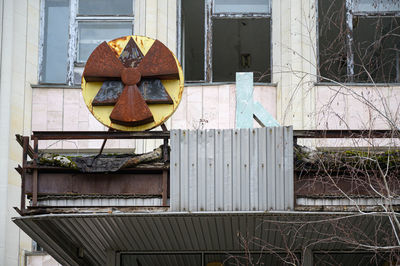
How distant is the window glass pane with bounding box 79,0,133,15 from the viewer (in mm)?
23750

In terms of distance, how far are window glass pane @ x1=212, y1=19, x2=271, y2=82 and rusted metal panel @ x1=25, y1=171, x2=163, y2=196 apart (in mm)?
8166

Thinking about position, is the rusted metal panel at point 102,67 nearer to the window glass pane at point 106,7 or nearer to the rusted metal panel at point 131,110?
the rusted metal panel at point 131,110

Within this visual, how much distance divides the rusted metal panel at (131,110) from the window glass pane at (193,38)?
758 centimetres

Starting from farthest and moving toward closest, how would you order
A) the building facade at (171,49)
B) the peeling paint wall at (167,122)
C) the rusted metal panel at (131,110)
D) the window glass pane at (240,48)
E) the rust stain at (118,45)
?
the window glass pane at (240,48) < the peeling paint wall at (167,122) < the building facade at (171,49) < the rust stain at (118,45) < the rusted metal panel at (131,110)

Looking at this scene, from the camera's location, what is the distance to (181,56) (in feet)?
78.7

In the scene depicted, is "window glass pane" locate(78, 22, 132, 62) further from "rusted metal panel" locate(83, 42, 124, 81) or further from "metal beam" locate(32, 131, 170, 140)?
"metal beam" locate(32, 131, 170, 140)

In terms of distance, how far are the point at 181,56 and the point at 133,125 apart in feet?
23.9

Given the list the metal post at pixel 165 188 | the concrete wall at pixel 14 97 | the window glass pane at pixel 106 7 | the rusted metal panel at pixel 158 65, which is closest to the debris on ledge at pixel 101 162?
the metal post at pixel 165 188

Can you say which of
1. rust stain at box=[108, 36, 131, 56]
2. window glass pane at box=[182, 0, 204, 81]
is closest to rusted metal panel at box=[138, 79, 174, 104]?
rust stain at box=[108, 36, 131, 56]

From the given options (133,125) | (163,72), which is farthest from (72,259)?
(163,72)

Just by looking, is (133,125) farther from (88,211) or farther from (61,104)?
(61,104)

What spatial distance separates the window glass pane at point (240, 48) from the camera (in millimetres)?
24906

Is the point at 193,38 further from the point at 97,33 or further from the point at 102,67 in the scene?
the point at 102,67

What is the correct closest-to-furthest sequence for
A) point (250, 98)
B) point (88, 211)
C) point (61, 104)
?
point (88, 211) → point (250, 98) → point (61, 104)
